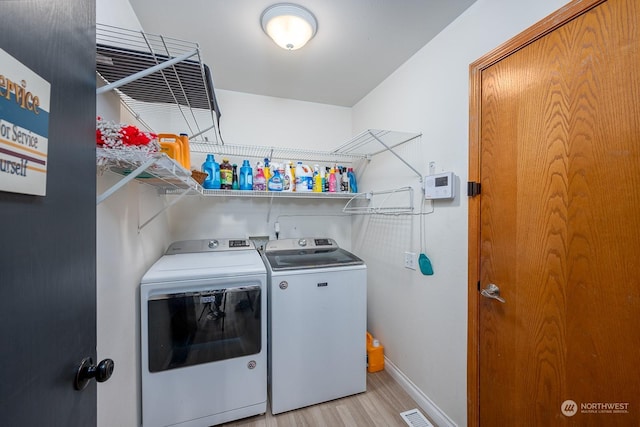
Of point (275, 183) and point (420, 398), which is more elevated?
point (275, 183)

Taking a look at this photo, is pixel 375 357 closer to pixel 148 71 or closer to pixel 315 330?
pixel 315 330

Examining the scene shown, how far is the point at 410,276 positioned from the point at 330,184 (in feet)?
3.64

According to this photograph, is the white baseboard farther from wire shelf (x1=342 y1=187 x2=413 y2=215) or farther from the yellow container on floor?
wire shelf (x1=342 y1=187 x2=413 y2=215)

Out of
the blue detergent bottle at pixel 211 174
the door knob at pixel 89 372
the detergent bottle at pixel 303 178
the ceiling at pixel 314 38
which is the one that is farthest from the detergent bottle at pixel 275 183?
the door knob at pixel 89 372

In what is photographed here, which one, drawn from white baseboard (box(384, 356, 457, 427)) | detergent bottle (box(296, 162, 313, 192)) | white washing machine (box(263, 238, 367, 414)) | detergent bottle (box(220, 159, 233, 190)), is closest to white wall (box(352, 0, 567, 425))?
white baseboard (box(384, 356, 457, 427))

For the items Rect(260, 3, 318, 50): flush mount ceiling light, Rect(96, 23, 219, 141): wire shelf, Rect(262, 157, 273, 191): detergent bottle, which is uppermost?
Rect(260, 3, 318, 50): flush mount ceiling light

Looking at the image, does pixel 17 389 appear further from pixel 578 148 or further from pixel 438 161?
pixel 438 161

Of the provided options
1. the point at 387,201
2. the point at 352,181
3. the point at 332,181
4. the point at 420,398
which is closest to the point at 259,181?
the point at 332,181

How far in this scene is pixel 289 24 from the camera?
1.49 m

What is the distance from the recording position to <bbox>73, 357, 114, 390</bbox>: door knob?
1.99ft

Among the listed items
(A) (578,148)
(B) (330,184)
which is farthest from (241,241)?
(A) (578,148)

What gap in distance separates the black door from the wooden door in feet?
5.35

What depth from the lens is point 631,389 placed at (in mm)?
850

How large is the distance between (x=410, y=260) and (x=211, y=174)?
1767mm
